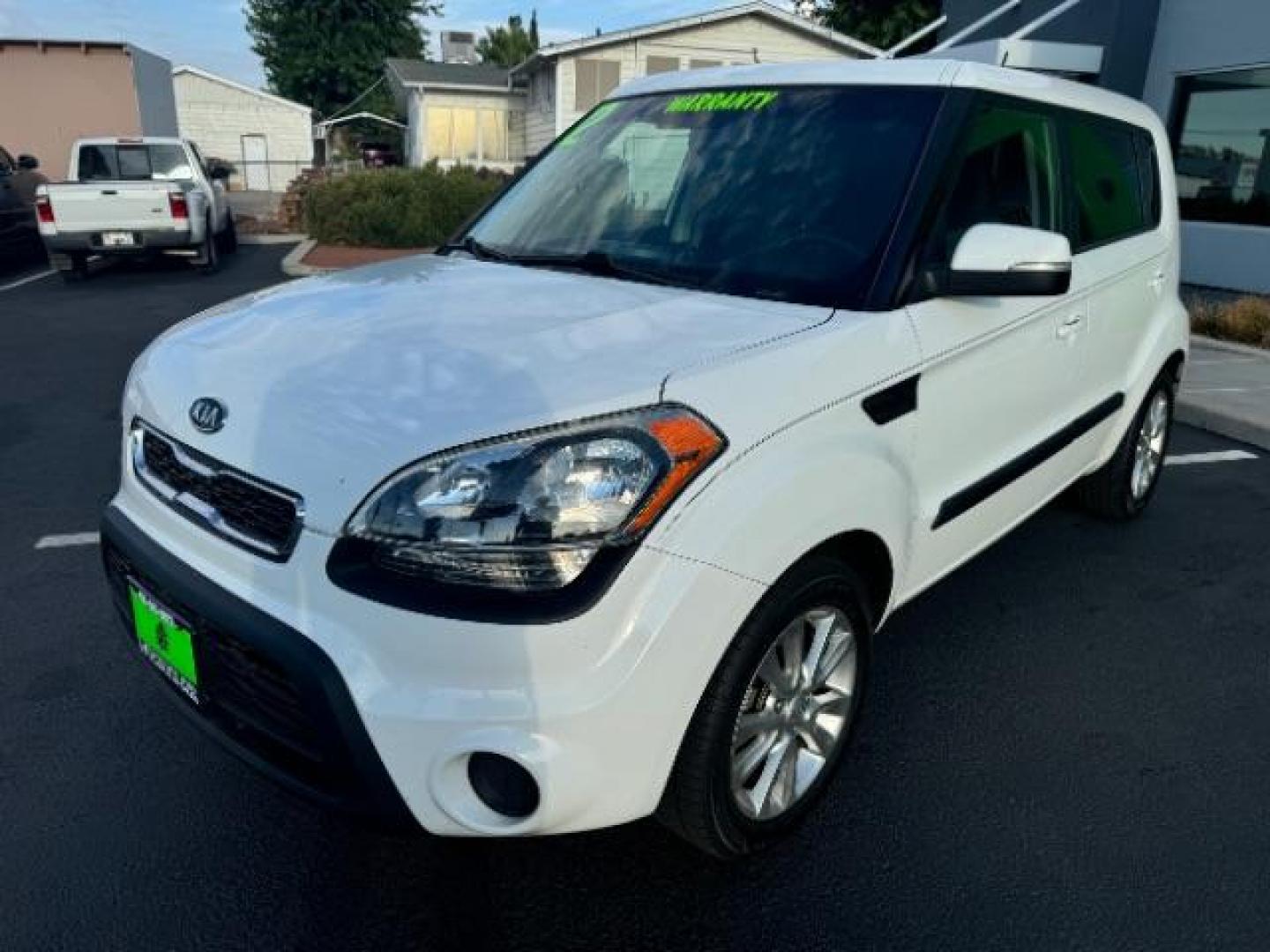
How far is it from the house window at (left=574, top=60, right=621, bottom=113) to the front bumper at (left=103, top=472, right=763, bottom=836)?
26.1 m

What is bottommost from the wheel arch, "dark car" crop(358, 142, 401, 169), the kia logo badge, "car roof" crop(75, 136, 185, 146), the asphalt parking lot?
the asphalt parking lot

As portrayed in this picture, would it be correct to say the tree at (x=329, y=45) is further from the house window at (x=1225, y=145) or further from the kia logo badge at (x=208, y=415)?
the kia logo badge at (x=208, y=415)

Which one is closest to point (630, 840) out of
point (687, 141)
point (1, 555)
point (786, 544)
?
point (786, 544)

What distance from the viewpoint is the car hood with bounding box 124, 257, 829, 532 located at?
1.80 meters

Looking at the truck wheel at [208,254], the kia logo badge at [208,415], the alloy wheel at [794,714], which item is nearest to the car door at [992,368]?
the alloy wheel at [794,714]

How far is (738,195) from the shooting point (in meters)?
2.78

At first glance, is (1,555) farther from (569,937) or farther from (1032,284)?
(1032,284)

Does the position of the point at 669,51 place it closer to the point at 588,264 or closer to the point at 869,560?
the point at 588,264

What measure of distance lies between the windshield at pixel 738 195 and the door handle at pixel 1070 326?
2.95 feet

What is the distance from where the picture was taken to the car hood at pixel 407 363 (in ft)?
5.92

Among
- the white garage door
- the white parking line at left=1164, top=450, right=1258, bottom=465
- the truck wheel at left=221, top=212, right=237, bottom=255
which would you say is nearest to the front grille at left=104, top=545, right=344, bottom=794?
the white parking line at left=1164, top=450, right=1258, bottom=465

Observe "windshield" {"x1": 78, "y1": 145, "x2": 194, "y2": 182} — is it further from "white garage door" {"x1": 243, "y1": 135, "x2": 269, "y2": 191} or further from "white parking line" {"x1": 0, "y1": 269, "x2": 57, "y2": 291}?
"white garage door" {"x1": 243, "y1": 135, "x2": 269, "y2": 191}

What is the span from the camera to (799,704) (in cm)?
230

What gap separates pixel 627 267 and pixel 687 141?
24.7 inches
